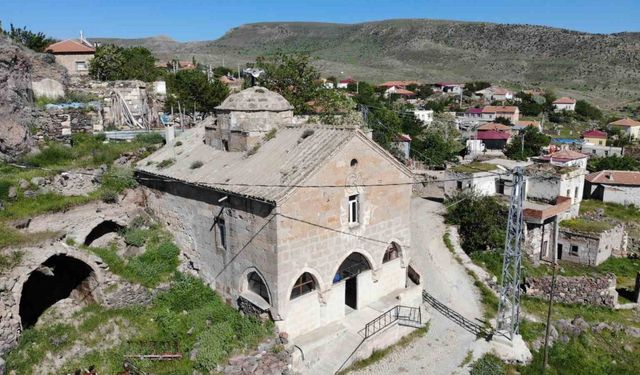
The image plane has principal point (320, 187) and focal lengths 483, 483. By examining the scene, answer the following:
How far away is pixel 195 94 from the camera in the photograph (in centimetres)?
4056

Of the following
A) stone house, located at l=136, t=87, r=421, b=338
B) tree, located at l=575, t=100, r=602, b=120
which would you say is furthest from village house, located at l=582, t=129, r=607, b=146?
stone house, located at l=136, t=87, r=421, b=338

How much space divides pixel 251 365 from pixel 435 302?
9353 mm

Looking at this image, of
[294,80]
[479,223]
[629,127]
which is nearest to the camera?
[479,223]

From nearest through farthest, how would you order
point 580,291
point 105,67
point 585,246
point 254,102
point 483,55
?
point 254,102, point 580,291, point 585,246, point 105,67, point 483,55

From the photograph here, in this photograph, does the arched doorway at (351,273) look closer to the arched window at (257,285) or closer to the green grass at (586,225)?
the arched window at (257,285)

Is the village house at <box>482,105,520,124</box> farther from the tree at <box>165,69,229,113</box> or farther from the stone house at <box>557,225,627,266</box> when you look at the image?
the tree at <box>165,69,229,113</box>

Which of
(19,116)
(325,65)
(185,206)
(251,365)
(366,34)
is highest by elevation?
(366,34)

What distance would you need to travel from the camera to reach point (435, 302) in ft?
67.9

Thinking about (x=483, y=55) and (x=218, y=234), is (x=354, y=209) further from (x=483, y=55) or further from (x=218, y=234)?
(x=483, y=55)

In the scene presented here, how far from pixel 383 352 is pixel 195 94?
29971 millimetres

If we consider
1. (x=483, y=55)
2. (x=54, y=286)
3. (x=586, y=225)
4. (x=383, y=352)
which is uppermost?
(x=483, y=55)

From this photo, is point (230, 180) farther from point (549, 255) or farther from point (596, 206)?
point (596, 206)

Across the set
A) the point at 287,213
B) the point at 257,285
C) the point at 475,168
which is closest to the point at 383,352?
the point at 257,285

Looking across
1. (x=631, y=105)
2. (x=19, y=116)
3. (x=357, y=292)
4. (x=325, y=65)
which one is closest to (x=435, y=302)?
(x=357, y=292)
